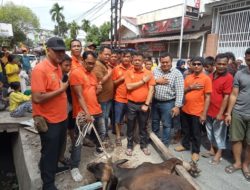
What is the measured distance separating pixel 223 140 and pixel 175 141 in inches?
49.2

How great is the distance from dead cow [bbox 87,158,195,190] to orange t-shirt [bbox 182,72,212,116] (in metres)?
1.24

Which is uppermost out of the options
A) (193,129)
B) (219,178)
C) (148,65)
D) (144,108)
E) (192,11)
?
(192,11)

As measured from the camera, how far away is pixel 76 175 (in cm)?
361

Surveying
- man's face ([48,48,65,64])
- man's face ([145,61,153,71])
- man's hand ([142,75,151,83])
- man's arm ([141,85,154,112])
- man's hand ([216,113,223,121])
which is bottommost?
man's hand ([216,113,223,121])

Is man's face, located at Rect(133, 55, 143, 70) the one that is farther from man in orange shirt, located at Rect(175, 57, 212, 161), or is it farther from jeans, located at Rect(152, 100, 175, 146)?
man in orange shirt, located at Rect(175, 57, 212, 161)

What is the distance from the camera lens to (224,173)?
13.1 ft

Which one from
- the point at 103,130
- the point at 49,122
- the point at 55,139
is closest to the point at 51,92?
the point at 49,122

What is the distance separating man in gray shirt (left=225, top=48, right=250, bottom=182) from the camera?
3.76 meters

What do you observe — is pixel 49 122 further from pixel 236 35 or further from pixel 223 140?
pixel 236 35

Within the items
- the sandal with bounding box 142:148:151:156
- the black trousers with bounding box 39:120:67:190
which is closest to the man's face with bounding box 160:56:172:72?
the sandal with bounding box 142:148:151:156

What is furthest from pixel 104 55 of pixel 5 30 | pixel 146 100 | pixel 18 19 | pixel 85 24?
pixel 18 19

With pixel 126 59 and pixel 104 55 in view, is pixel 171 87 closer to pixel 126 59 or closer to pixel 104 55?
pixel 126 59

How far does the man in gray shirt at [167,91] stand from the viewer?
4273mm

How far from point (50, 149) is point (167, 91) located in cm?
228
